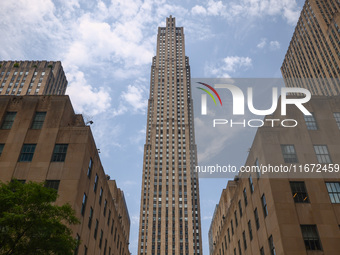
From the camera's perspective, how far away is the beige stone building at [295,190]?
28.8 m

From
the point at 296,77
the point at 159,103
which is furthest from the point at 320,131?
the point at 159,103

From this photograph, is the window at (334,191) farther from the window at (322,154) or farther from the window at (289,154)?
the window at (289,154)

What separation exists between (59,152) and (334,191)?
28.9 meters

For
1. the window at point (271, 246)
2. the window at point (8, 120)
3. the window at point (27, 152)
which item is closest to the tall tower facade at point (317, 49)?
the window at point (271, 246)

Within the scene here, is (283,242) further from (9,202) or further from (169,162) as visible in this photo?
(169,162)

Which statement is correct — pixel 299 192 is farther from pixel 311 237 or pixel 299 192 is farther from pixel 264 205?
pixel 311 237

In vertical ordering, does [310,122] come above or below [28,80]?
below

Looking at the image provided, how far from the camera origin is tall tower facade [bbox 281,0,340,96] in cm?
9306

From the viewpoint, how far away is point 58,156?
33.7 m

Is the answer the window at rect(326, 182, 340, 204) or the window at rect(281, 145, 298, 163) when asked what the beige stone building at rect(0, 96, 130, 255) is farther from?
the window at rect(326, 182, 340, 204)

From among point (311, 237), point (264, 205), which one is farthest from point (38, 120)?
point (311, 237)

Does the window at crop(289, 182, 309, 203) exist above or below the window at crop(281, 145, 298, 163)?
below

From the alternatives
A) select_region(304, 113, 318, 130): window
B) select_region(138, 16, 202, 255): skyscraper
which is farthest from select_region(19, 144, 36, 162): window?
select_region(138, 16, 202, 255): skyscraper

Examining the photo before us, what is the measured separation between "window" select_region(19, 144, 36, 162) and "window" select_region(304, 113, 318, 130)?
31.2m
